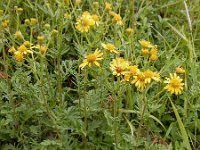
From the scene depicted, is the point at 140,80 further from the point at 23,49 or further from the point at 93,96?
the point at 23,49

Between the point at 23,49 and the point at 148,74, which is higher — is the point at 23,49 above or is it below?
above

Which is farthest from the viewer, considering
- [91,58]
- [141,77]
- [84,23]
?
[84,23]

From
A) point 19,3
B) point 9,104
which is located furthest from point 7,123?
point 19,3

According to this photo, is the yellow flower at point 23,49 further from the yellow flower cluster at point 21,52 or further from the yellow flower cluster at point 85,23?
the yellow flower cluster at point 85,23

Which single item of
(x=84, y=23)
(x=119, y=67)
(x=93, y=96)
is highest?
(x=84, y=23)

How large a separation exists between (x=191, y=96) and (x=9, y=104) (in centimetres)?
89

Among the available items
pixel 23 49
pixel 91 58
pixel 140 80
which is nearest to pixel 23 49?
pixel 23 49

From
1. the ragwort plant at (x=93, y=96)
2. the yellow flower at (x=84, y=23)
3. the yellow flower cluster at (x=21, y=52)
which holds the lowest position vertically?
the ragwort plant at (x=93, y=96)

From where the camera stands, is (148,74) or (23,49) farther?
(23,49)

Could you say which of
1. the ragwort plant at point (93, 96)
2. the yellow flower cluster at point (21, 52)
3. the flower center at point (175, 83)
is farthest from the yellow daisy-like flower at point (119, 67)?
the yellow flower cluster at point (21, 52)

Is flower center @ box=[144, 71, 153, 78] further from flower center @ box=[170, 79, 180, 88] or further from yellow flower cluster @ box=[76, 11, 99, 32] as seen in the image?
yellow flower cluster @ box=[76, 11, 99, 32]

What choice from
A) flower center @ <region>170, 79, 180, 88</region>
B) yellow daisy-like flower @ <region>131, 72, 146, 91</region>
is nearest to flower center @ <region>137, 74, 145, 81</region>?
yellow daisy-like flower @ <region>131, 72, 146, 91</region>

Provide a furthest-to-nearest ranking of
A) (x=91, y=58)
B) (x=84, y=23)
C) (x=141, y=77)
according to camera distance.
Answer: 1. (x=84, y=23)
2. (x=91, y=58)
3. (x=141, y=77)

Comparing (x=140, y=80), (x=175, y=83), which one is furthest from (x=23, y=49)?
(x=175, y=83)
